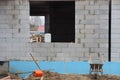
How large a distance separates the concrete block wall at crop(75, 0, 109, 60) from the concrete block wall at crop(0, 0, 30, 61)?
231 cm

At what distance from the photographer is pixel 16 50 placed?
1428cm

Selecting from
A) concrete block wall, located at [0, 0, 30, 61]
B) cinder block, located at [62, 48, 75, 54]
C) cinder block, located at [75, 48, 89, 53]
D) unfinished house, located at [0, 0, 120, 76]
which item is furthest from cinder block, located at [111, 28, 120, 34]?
concrete block wall, located at [0, 0, 30, 61]

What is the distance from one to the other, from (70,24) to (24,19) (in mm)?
7998

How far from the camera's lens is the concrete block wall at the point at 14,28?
14.2m

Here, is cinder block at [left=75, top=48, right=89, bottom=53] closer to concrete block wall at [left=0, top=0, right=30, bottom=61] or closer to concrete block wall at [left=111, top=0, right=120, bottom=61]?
concrete block wall at [left=111, top=0, right=120, bottom=61]

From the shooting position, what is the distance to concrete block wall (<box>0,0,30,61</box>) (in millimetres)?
14250

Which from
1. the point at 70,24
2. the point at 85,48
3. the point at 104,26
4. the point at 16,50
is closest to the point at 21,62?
the point at 16,50

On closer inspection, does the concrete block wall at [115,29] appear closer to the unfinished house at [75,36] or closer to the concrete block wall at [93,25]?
the unfinished house at [75,36]

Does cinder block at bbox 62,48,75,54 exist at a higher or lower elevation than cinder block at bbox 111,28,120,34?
lower

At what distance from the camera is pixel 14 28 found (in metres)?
14.3

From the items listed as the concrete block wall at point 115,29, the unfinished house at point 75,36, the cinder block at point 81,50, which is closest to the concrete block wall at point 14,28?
the unfinished house at point 75,36

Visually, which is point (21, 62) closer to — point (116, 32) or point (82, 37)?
point (82, 37)

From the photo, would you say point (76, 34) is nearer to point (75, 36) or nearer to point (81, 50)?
point (75, 36)

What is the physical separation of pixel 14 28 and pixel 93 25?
344cm
